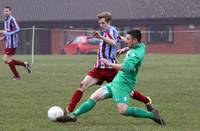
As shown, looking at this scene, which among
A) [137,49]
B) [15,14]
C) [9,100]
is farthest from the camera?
[15,14]

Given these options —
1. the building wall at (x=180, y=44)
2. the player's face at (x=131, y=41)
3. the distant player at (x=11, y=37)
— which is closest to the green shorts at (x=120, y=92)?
the player's face at (x=131, y=41)

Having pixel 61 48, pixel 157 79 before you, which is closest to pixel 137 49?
pixel 157 79

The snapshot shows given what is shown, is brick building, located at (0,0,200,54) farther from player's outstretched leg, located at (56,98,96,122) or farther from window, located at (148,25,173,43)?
player's outstretched leg, located at (56,98,96,122)

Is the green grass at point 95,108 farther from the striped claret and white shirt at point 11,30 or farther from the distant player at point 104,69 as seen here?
the striped claret and white shirt at point 11,30

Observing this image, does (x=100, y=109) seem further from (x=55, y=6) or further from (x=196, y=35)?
(x=55, y=6)

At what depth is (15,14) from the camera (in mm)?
56594

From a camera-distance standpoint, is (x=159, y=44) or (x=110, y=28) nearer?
(x=110, y=28)

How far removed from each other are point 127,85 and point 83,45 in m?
37.2

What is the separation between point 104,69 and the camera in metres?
10.5

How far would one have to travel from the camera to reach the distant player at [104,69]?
33.8ft

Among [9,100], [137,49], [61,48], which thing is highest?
[137,49]

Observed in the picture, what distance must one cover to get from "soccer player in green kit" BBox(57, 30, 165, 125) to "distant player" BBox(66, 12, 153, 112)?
21.9 inches

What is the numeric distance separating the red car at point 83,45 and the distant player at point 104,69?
3492cm

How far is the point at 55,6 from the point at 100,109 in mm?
45919
